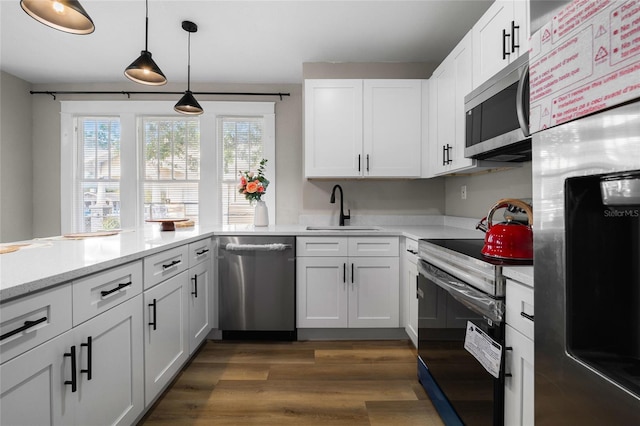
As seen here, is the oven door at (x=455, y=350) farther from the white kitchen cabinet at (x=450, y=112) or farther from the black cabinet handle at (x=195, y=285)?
the black cabinet handle at (x=195, y=285)

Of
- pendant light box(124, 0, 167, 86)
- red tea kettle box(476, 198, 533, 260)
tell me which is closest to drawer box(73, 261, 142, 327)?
pendant light box(124, 0, 167, 86)

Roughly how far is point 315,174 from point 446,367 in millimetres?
1910

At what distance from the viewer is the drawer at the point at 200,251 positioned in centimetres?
218

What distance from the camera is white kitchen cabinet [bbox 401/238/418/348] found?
2.26 m

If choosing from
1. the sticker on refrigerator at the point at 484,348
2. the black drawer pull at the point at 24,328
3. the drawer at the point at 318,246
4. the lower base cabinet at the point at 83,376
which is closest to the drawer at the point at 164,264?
the lower base cabinet at the point at 83,376

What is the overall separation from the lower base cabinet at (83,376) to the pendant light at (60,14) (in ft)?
3.93

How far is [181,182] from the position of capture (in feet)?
12.1

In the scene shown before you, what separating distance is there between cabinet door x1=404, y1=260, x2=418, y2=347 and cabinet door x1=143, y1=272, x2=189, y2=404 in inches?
61.1

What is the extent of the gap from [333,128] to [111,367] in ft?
7.68

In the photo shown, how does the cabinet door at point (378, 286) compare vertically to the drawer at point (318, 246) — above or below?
below

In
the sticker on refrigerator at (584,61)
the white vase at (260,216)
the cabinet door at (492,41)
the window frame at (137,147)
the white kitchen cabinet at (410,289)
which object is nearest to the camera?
the sticker on refrigerator at (584,61)

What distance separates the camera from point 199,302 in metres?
2.32

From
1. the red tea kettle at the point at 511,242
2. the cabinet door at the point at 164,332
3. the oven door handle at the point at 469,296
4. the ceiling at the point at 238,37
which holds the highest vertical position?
the ceiling at the point at 238,37

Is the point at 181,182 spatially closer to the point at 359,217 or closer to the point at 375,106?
the point at 359,217
